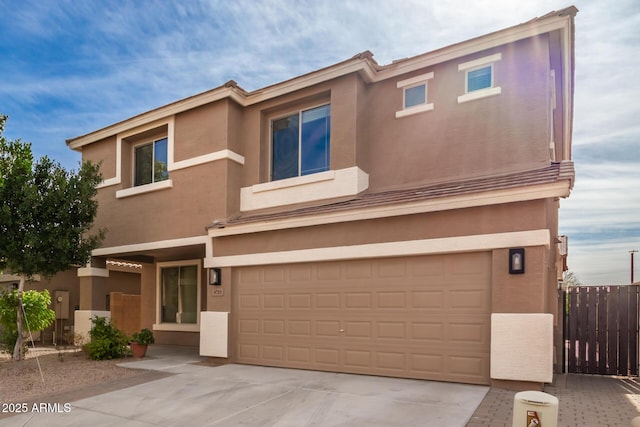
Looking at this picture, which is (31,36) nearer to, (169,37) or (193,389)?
(169,37)

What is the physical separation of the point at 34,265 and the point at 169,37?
702 cm

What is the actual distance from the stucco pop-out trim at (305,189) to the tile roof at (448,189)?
0.30 meters

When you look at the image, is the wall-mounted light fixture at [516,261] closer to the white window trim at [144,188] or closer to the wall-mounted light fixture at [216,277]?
the wall-mounted light fixture at [216,277]

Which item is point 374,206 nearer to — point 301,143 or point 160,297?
point 301,143

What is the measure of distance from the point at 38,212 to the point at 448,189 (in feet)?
32.0

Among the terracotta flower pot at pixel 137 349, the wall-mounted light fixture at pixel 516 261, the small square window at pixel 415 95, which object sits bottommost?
the terracotta flower pot at pixel 137 349

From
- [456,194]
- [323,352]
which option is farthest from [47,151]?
[456,194]

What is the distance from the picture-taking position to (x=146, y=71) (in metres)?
14.2

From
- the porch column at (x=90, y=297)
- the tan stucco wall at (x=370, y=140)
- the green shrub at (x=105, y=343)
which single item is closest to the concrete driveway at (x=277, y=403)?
the green shrub at (x=105, y=343)

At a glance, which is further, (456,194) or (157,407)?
(456,194)

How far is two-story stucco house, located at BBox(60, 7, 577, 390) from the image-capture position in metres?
7.45

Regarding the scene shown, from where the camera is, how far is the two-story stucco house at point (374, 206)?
24.5 feet

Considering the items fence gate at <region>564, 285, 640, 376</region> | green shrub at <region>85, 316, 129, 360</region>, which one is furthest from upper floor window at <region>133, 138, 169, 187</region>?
fence gate at <region>564, 285, 640, 376</region>

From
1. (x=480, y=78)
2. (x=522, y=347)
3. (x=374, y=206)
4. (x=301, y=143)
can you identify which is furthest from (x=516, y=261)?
(x=301, y=143)
